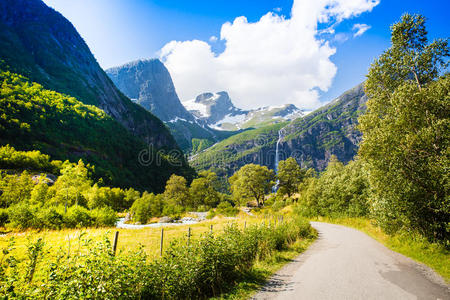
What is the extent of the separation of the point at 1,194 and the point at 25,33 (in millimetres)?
180265

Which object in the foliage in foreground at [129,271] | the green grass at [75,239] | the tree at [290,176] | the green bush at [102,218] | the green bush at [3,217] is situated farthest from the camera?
the tree at [290,176]

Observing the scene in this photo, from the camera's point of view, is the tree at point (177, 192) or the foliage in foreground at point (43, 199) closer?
the foliage in foreground at point (43, 199)

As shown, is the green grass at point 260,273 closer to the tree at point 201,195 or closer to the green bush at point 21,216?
the green bush at point 21,216

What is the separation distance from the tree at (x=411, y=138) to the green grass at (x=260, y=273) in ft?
22.9

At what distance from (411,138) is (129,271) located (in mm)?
14314

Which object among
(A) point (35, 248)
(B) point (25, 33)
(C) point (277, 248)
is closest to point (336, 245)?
(C) point (277, 248)

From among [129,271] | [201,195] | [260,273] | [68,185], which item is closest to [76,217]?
[68,185]

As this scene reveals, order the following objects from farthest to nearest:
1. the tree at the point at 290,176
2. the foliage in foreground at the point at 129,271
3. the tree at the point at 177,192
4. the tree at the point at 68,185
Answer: the tree at the point at 177,192 → the tree at the point at 290,176 → the tree at the point at 68,185 → the foliage in foreground at the point at 129,271

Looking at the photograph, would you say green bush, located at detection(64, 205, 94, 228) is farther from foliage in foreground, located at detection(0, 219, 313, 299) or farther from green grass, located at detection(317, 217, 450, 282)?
green grass, located at detection(317, 217, 450, 282)

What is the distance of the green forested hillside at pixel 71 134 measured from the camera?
2721 inches

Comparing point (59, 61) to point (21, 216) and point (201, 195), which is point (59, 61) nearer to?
point (201, 195)

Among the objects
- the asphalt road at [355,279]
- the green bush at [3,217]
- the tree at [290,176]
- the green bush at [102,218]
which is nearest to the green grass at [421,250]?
the asphalt road at [355,279]

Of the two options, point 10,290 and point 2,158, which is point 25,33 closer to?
point 2,158

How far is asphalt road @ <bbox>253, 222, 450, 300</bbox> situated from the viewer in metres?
7.38
